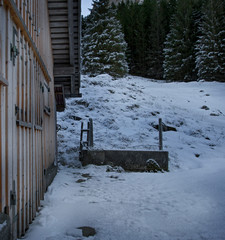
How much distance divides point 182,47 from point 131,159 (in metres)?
27.4

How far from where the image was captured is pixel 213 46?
89.4 feet

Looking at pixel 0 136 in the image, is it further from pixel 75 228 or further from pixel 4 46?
pixel 75 228

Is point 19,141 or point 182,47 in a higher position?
point 182,47

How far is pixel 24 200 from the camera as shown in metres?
3.25

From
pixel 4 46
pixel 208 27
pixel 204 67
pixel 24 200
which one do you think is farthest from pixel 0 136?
pixel 208 27

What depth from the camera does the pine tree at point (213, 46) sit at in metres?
26.8

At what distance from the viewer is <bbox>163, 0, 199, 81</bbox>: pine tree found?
30984 mm

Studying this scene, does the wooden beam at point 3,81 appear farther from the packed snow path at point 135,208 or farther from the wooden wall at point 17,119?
the packed snow path at point 135,208

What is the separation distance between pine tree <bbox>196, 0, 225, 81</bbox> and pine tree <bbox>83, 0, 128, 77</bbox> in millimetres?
9682

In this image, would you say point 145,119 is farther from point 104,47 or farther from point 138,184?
point 104,47

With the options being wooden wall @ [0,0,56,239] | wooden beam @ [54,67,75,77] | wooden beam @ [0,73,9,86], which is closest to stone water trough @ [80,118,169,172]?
wooden beam @ [54,67,75,77]

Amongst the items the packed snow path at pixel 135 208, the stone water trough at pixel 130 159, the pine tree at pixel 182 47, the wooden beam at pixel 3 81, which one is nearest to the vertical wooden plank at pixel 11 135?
the wooden beam at pixel 3 81

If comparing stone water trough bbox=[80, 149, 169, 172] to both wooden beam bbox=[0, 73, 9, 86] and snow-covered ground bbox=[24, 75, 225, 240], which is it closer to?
snow-covered ground bbox=[24, 75, 225, 240]

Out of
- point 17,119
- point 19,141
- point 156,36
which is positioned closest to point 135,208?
point 19,141
